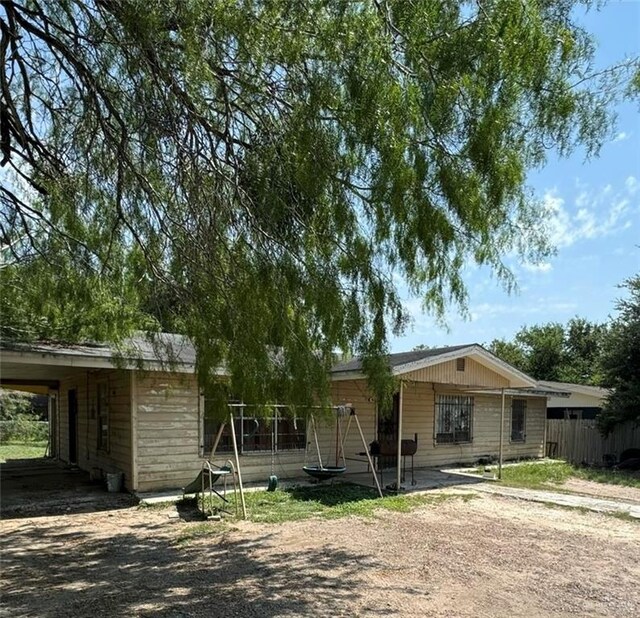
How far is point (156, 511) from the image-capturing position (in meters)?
8.53

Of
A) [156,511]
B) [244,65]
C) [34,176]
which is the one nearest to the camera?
[244,65]

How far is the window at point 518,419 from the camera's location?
1627 cm

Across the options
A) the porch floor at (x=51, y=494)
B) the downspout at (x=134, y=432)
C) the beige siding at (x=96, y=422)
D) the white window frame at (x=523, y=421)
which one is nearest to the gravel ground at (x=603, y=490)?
the white window frame at (x=523, y=421)

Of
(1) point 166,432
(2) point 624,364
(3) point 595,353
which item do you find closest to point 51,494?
(1) point 166,432

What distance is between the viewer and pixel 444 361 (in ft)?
40.5

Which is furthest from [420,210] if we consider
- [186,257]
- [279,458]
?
[279,458]

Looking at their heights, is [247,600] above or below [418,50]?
below

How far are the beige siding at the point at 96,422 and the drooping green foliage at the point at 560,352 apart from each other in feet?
91.4

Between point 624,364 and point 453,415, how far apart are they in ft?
17.2

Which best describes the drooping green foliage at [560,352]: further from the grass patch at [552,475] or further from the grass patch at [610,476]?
the grass patch at [552,475]

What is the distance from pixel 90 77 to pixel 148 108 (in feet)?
2.03

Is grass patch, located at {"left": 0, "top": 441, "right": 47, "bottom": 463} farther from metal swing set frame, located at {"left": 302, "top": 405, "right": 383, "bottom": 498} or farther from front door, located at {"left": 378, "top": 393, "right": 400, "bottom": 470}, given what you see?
front door, located at {"left": 378, "top": 393, "right": 400, "bottom": 470}

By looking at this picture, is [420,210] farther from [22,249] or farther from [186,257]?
[22,249]

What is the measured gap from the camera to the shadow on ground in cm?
461
